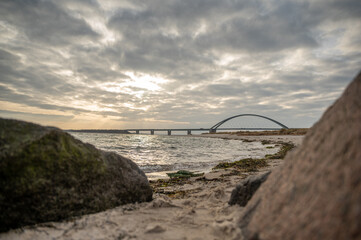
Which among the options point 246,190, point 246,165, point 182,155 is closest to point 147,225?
point 246,190

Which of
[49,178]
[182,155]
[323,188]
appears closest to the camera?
[323,188]

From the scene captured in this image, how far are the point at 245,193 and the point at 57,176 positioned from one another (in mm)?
2706

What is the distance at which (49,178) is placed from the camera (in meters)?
2.64

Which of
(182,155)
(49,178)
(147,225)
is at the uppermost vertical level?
(49,178)

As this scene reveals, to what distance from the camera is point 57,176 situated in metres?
2.71

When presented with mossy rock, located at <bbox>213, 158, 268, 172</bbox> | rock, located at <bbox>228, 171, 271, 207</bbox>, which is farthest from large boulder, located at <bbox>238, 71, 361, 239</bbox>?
mossy rock, located at <bbox>213, 158, 268, 172</bbox>

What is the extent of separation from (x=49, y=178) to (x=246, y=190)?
2785mm

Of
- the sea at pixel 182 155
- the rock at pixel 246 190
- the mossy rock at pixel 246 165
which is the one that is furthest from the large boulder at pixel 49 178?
the mossy rock at pixel 246 165

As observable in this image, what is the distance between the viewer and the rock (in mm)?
3096

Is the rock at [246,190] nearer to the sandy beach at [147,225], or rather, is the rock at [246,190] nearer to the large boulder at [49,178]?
the sandy beach at [147,225]

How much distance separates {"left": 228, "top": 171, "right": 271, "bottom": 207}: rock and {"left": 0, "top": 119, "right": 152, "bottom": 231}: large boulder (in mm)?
1817

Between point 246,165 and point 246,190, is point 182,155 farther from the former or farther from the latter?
point 246,190

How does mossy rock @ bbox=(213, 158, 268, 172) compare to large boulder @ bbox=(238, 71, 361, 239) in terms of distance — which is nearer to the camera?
large boulder @ bbox=(238, 71, 361, 239)

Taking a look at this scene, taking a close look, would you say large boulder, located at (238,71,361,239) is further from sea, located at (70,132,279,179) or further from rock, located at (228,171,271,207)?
sea, located at (70,132,279,179)
